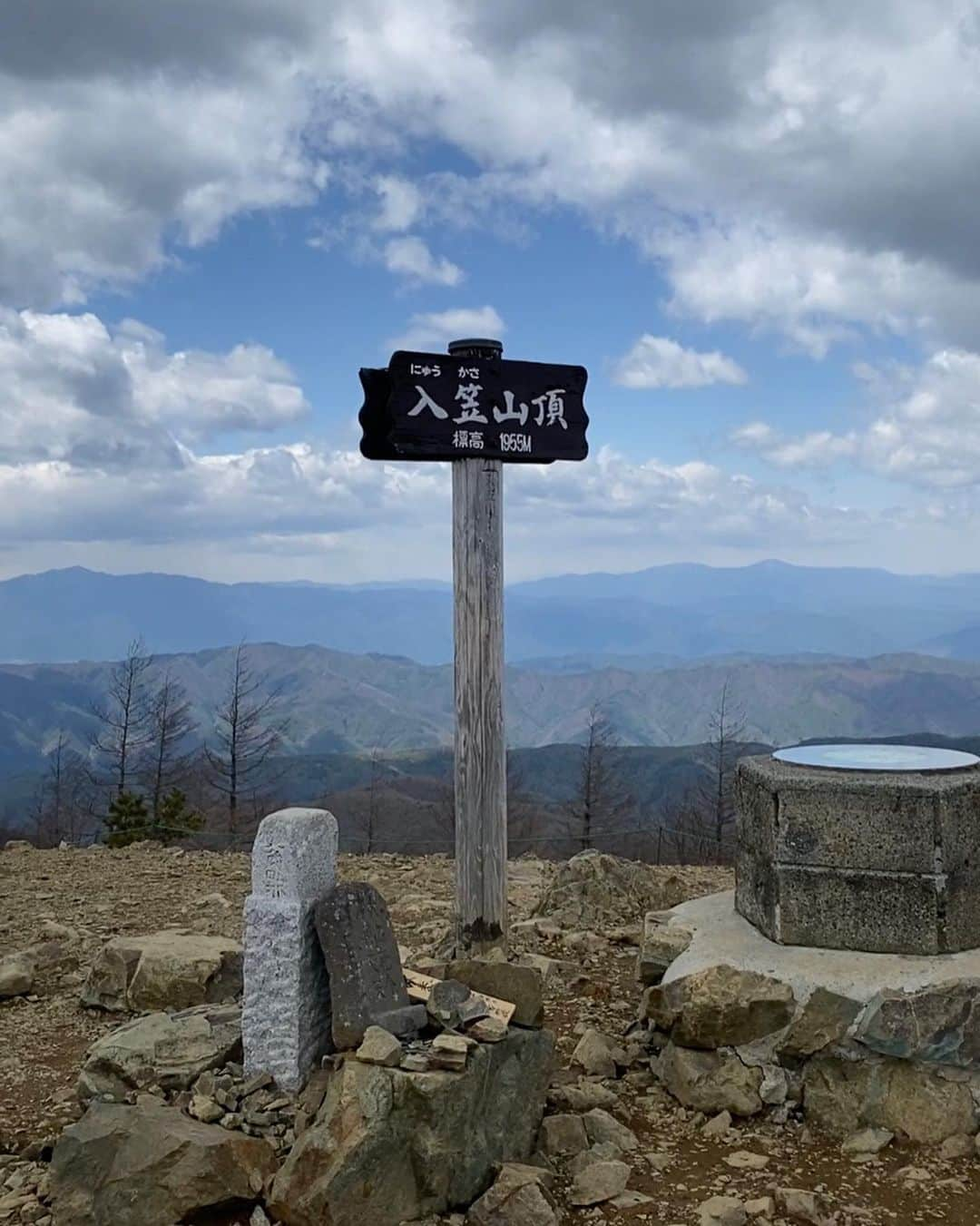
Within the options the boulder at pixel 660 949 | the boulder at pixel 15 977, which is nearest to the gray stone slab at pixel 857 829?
the boulder at pixel 660 949

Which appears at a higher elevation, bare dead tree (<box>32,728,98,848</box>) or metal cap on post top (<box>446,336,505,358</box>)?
metal cap on post top (<box>446,336,505,358</box>)

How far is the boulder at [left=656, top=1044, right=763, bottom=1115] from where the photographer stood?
5.69 meters

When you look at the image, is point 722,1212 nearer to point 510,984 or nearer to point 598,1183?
point 598,1183

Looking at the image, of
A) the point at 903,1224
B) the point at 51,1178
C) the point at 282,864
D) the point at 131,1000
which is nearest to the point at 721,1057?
the point at 903,1224

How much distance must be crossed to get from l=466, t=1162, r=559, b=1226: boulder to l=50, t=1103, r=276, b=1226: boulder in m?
0.95

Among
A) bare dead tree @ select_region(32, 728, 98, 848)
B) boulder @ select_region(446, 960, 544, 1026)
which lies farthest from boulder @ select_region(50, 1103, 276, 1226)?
bare dead tree @ select_region(32, 728, 98, 848)

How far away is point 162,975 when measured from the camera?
23.1 ft

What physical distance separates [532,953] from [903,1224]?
3.88 meters

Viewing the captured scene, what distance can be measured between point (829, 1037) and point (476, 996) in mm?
1965

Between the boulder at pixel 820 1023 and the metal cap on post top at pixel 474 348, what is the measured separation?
→ 4629 mm

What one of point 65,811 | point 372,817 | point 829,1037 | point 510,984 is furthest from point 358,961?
point 65,811

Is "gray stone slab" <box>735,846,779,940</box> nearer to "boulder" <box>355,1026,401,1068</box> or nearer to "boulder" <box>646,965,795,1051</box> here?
"boulder" <box>646,965,795,1051</box>

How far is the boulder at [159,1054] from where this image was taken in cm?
538

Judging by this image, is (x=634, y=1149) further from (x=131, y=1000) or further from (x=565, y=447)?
(x=565, y=447)
